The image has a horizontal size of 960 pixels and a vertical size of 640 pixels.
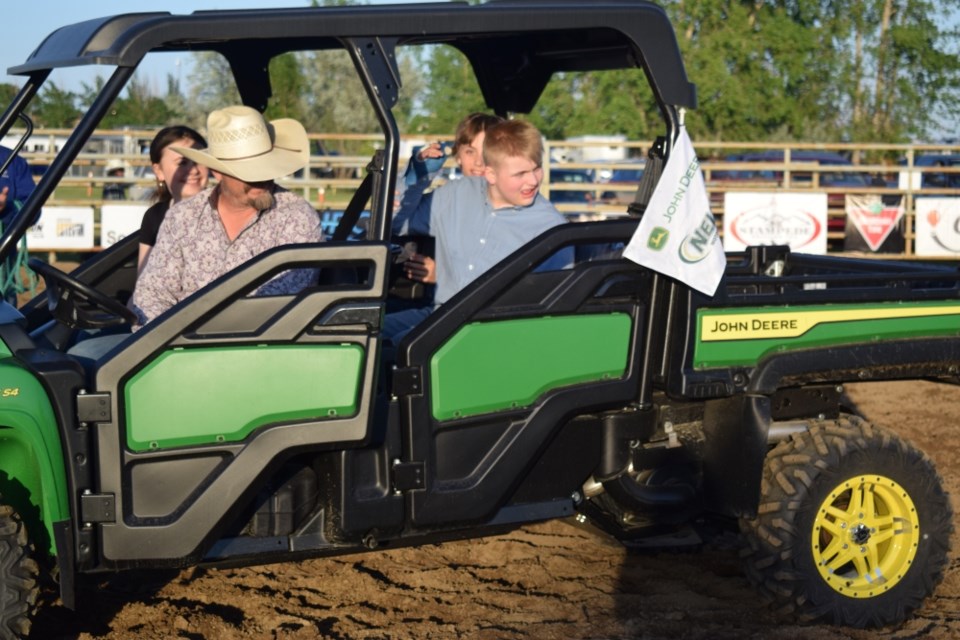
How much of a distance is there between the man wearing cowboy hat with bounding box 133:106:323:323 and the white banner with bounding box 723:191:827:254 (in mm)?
14321

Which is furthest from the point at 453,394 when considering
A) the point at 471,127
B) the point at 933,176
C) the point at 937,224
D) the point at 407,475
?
the point at 933,176

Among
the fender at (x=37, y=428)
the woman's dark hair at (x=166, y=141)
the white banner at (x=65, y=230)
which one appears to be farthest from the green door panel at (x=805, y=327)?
the white banner at (x=65, y=230)

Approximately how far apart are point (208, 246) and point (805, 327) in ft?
6.71

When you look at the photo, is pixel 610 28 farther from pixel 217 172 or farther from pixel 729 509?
pixel 729 509

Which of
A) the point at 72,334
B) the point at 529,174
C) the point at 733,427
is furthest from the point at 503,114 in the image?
the point at 72,334

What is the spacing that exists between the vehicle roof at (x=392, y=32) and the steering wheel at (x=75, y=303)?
60cm

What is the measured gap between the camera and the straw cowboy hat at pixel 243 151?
4.33m

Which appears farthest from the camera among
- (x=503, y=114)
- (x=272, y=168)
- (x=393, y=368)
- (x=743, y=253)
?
(x=743, y=253)

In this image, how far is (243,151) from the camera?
14.3ft

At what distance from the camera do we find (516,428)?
169 inches

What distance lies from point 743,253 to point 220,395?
2.98 m

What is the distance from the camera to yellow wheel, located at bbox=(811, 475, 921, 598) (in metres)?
4.71

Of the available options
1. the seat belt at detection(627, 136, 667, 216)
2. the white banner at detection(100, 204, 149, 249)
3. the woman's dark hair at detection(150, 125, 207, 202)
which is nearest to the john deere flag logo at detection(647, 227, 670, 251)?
the seat belt at detection(627, 136, 667, 216)

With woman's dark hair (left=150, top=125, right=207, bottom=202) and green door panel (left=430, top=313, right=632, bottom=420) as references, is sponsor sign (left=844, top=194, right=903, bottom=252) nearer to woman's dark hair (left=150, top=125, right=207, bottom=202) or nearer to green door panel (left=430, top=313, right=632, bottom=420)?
woman's dark hair (left=150, top=125, right=207, bottom=202)
